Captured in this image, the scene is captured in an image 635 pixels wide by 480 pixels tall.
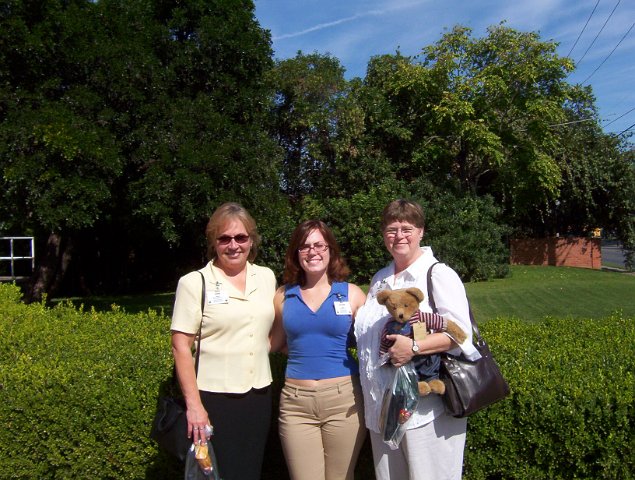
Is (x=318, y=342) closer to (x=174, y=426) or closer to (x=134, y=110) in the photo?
(x=174, y=426)

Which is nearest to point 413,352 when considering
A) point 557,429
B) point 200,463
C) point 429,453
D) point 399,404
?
point 399,404

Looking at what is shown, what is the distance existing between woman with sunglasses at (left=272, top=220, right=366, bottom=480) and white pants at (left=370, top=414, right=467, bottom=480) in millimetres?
219

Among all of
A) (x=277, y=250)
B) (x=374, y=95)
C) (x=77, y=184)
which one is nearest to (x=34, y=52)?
(x=77, y=184)

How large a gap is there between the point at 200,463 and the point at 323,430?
1.96 ft

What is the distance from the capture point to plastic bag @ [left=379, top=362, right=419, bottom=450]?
2533 millimetres

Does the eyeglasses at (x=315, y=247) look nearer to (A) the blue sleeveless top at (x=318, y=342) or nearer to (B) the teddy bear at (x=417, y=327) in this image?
(A) the blue sleeveless top at (x=318, y=342)

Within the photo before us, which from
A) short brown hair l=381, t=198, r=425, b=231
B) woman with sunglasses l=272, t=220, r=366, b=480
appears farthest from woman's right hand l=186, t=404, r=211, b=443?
short brown hair l=381, t=198, r=425, b=231

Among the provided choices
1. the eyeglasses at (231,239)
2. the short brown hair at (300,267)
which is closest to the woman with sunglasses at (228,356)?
the eyeglasses at (231,239)

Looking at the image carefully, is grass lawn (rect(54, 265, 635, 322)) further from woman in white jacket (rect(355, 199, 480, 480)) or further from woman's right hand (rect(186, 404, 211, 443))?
woman in white jacket (rect(355, 199, 480, 480))

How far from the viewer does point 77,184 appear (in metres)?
7.45

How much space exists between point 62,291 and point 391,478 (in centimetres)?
1876

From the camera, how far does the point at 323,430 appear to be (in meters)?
2.86

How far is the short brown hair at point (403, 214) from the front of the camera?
2.78 m

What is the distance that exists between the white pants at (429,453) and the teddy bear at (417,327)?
0.62ft
